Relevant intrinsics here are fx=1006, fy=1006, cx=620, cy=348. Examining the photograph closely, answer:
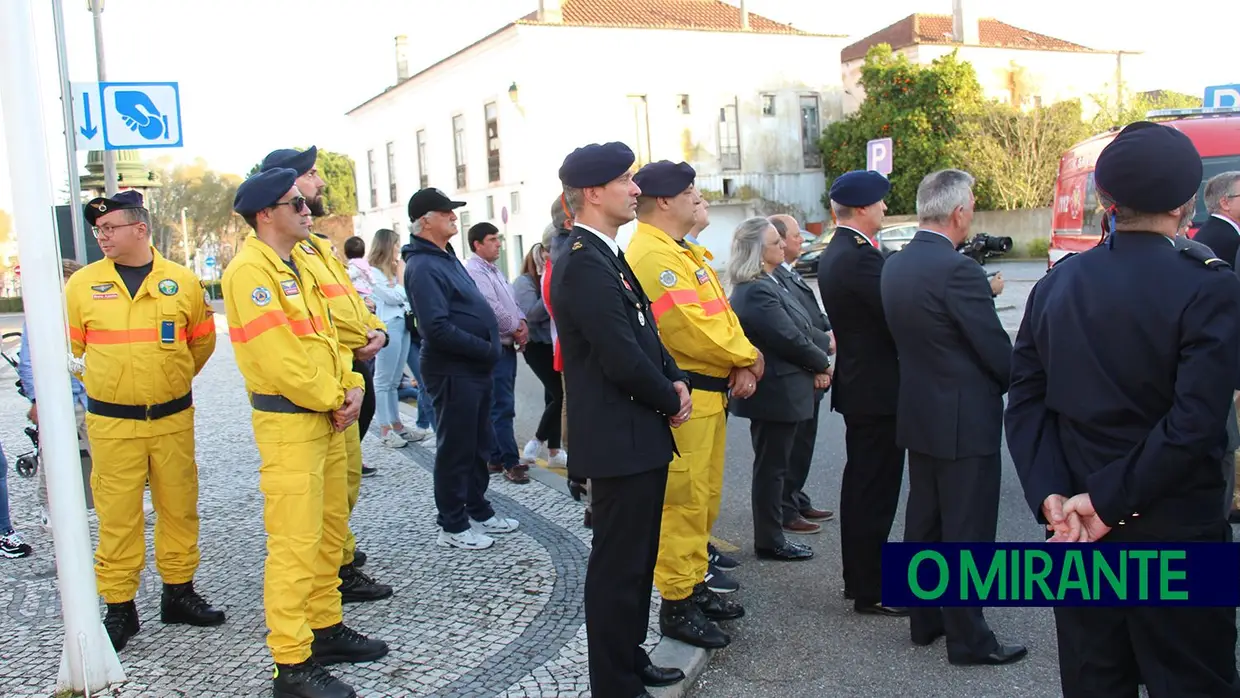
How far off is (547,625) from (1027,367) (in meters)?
2.44

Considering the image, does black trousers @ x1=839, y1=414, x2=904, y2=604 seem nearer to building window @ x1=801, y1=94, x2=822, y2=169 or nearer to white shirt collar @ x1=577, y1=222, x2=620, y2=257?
white shirt collar @ x1=577, y1=222, x2=620, y2=257

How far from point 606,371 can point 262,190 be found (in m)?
1.59

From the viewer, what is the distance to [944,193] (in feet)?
13.2

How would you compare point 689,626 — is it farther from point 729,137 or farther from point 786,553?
point 729,137

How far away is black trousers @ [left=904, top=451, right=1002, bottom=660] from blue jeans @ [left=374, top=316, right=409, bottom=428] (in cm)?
564

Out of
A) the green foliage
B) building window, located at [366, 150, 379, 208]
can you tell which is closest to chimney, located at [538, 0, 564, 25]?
the green foliage

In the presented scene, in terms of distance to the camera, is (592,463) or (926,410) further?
(926,410)

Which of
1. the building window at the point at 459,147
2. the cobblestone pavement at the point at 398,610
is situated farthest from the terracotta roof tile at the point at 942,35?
the cobblestone pavement at the point at 398,610

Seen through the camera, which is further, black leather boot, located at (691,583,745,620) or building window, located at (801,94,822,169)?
building window, located at (801,94,822,169)

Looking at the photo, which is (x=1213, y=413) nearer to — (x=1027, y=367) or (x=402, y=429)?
(x=1027, y=367)

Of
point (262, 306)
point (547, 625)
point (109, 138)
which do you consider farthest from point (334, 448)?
point (109, 138)

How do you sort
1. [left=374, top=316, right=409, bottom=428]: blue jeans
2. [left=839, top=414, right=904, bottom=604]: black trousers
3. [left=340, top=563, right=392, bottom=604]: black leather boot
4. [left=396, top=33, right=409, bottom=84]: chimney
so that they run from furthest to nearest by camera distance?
[left=396, top=33, right=409, bottom=84]: chimney
[left=374, top=316, right=409, bottom=428]: blue jeans
[left=340, top=563, right=392, bottom=604]: black leather boot
[left=839, top=414, right=904, bottom=604]: black trousers

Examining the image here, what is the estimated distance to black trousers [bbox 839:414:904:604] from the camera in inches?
181

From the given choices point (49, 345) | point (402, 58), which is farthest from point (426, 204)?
point (402, 58)
